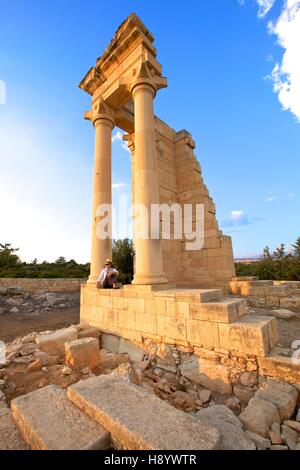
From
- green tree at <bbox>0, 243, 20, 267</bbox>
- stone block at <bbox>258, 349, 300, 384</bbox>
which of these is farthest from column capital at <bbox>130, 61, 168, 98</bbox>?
green tree at <bbox>0, 243, 20, 267</bbox>

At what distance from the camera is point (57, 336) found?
5.05 meters

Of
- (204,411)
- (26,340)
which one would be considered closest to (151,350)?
(204,411)

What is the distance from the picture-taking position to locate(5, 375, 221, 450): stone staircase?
170 centimetres

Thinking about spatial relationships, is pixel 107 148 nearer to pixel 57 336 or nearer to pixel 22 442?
pixel 57 336

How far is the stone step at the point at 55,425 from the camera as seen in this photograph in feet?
5.73

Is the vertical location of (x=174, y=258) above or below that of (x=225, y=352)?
above

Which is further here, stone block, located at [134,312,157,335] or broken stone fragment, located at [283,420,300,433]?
stone block, located at [134,312,157,335]

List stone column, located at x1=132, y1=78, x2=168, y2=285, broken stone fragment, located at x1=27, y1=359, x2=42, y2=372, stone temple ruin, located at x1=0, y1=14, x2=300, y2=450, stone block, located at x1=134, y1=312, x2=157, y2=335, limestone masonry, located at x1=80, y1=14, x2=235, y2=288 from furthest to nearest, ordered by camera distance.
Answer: limestone masonry, located at x1=80, y1=14, x2=235, y2=288
stone column, located at x1=132, y1=78, x2=168, y2=285
stone block, located at x1=134, y1=312, x2=157, y2=335
broken stone fragment, located at x1=27, y1=359, x2=42, y2=372
stone temple ruin, located at x1=0, y1=14, x2=300, y2=450

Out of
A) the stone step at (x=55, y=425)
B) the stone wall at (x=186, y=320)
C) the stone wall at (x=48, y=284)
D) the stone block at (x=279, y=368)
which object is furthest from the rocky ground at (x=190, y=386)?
the stone wall at (x=48, y=284)

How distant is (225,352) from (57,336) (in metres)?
3.76

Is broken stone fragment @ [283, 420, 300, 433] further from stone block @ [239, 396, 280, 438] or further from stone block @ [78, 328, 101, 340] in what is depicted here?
stone block @ [78, 328, 101, 340]

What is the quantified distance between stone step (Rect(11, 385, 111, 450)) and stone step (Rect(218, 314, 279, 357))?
2.27 metres

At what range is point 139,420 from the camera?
6.24ft

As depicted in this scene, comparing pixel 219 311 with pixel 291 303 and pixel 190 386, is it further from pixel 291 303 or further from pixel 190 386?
pixel 291 303
